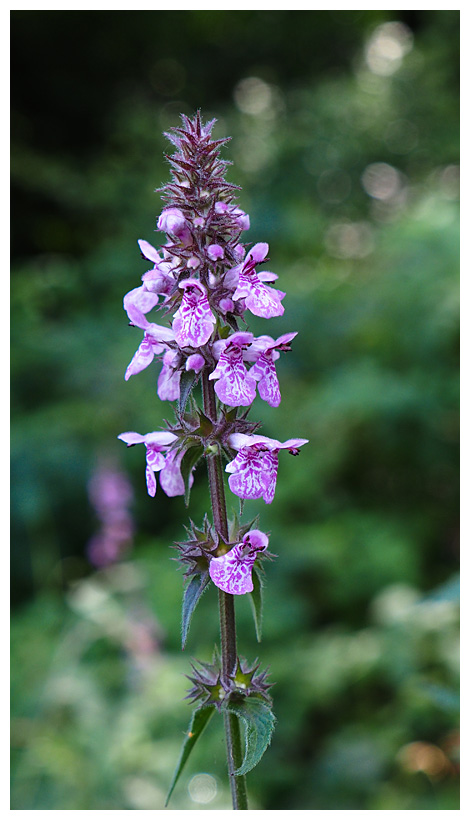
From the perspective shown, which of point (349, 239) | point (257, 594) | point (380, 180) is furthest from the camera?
point (380, 180)

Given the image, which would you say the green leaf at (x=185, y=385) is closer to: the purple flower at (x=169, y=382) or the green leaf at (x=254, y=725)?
the purple flower at (x=169, y=382)

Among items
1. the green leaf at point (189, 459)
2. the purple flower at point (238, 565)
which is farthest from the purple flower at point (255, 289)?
the purple flower at point (238, 565)

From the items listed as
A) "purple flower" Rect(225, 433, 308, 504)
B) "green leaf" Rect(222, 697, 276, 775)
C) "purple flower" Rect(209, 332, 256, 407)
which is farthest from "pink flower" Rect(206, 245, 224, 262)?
"green leaf" Rect(222, 697, 276, 775)

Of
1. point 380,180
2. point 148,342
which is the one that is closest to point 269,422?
point 148,342

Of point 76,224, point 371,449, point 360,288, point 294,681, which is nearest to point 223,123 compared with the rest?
point 76,224

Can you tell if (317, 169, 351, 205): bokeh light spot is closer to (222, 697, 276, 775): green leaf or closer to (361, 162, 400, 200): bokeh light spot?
(361, 162, 400, 200): bokeh light spot

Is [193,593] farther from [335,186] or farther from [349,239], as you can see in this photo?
[335,186]
